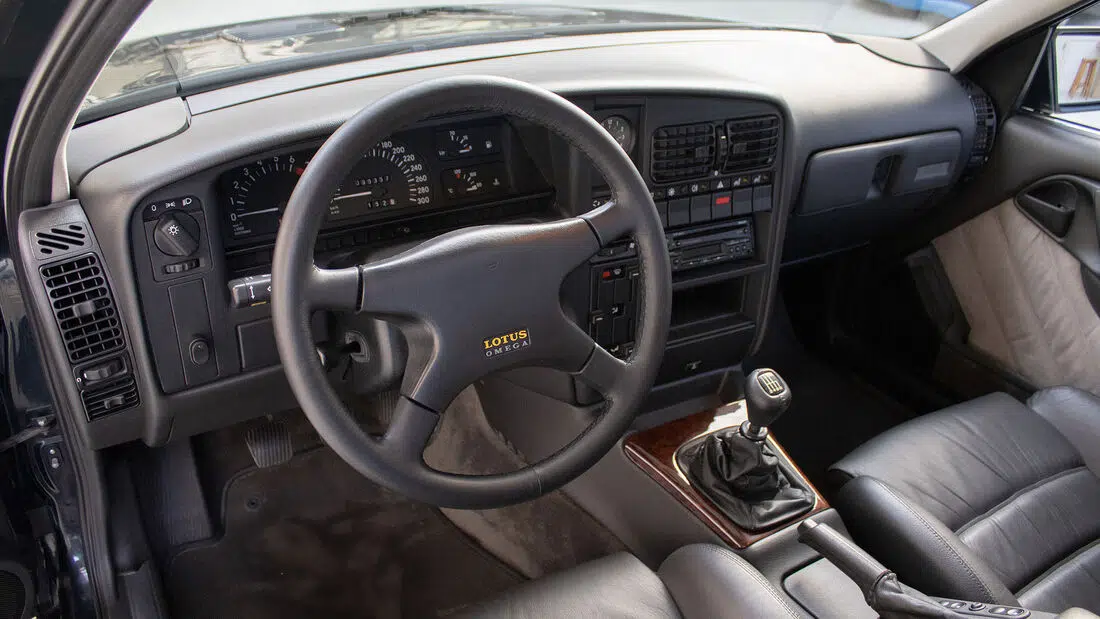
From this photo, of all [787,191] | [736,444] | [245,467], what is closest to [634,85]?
[787,191]

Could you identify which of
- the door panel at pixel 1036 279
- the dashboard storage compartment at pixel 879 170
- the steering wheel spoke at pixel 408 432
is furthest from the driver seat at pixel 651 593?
the door panel at pixel 1036 279

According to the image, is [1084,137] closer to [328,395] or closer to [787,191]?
[787,191]

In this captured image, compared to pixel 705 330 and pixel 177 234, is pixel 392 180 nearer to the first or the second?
pixel 177 234

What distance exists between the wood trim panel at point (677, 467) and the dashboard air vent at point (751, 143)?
0.53m

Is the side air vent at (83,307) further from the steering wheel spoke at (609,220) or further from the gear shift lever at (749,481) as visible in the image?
the gear shift lever at (749,481)

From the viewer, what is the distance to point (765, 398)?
1383 mm

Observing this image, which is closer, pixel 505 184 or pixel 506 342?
Result: pixel 506 342

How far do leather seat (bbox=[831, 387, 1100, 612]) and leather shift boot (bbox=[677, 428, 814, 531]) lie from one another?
0.09 metres

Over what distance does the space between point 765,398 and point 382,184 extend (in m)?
0.74

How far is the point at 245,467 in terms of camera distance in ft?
6.23

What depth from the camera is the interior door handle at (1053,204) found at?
2.01 metres

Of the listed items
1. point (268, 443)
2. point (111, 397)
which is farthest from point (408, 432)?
point (268, 443)

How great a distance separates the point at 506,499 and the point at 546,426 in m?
0.66

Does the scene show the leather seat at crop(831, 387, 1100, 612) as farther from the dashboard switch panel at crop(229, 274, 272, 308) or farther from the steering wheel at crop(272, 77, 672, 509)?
the dashboard switch panel at crop(229, 274, 272, 308)
